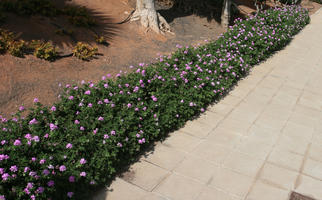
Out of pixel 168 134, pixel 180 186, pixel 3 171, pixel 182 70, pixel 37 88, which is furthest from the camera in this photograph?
pixel 182 70

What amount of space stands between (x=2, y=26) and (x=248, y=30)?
6.58 meters

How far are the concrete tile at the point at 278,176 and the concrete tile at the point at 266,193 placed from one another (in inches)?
4.4

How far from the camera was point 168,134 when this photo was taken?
17.5ft

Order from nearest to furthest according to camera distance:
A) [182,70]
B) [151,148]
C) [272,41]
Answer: [151,148]
[182,70]
[272,41]

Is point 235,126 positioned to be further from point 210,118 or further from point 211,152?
point 211,152

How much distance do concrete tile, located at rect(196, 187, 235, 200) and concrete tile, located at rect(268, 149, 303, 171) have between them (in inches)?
45.4

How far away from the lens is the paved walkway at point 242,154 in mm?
4152

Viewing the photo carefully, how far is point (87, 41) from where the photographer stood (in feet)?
26.3

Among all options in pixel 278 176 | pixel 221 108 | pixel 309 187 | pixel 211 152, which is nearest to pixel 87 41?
pixel 221 108

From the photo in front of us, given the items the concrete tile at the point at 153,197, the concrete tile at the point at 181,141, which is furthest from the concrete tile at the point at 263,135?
the concrete tile at the point at 153,197

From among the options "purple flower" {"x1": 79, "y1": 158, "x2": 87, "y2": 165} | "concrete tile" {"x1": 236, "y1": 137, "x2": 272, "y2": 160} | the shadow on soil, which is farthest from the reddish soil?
"concrete tile" {"x1": 236, "y1": 137, "x2": 272, "y2": 160}

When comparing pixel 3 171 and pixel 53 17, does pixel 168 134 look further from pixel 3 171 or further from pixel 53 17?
pixel 53 17

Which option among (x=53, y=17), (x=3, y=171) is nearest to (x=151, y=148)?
(x=3, y=171)

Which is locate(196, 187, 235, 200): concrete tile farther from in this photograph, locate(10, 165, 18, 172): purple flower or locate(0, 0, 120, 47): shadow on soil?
locate(0, 0, 120, 47): shadow on soil
